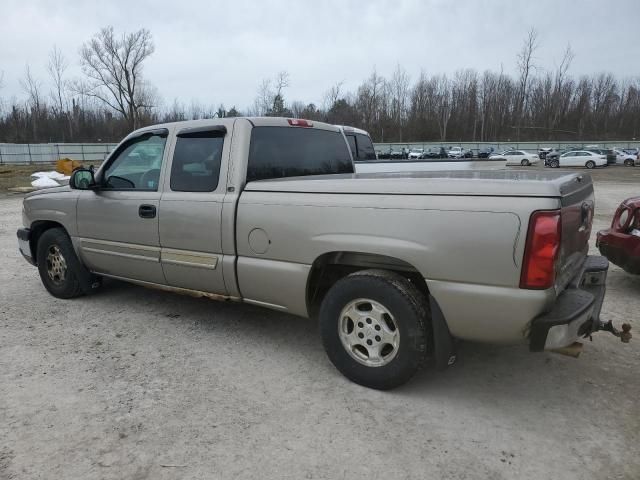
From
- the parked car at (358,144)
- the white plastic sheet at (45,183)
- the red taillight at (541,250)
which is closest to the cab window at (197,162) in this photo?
the red taillight at (541,250)

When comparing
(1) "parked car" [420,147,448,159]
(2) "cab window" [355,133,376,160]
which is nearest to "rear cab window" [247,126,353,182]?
(2) "cab window" [355,133,376,160]

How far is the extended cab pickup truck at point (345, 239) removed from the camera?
2682 mm

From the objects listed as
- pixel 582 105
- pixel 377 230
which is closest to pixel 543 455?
pixel 377 230

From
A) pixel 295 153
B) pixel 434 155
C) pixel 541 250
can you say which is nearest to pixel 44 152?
pixel 434 155

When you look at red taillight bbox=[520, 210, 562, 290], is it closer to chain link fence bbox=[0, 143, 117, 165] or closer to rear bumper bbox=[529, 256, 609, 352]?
rear bumper bbox=[529, 256, 609, 352]

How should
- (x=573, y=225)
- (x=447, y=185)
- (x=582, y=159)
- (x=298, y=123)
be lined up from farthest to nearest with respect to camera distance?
1. (x=582, y=159)
2. (x=298, y=123)
3. (x=573, y=225)
4. (x=447, y=185)

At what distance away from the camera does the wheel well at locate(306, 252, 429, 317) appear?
3.20m

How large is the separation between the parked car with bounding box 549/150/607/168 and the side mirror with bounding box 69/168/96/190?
41.9 m

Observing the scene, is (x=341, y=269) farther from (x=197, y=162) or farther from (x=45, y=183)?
(x=45, y=183)

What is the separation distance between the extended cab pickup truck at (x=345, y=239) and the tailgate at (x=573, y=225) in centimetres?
2

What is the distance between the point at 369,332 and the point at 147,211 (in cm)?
230

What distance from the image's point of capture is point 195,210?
3932 mm

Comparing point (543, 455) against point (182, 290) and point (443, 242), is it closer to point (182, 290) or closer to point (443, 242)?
point (443, 242)

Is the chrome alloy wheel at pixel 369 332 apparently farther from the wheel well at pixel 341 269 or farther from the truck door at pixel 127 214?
the truck door at pixel 127 214
